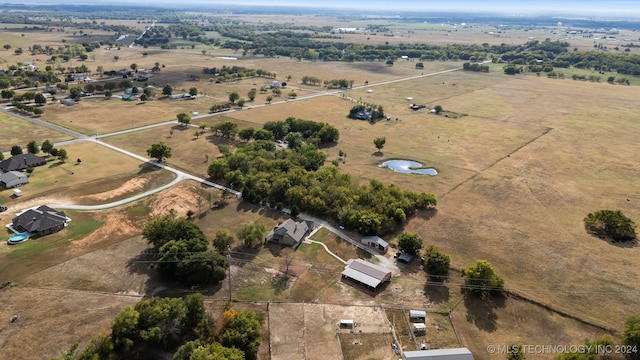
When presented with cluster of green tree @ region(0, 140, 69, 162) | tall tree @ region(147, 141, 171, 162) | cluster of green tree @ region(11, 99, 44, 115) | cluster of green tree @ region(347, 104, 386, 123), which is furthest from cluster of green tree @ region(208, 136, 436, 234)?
cluster of green tree @ region(11, 99, 44, 115)

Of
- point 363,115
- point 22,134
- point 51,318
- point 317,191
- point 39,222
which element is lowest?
point 51,318

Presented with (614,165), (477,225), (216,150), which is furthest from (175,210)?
(614,165)

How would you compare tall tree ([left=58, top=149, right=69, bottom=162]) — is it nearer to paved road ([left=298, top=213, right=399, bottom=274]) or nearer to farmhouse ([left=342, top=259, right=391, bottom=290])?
paved road ([left=298, top=213, right=399, bottom=274])

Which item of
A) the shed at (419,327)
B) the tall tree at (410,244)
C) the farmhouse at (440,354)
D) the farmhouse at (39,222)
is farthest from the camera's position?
the farmhouse at (39,222)

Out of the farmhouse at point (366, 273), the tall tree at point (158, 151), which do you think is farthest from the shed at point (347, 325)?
the tall tree at point (158, 151)

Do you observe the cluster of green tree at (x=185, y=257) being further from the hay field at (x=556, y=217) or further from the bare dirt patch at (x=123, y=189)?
the hay field at (x=556, y=217)

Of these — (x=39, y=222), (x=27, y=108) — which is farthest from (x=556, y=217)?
(x=27, y=108)

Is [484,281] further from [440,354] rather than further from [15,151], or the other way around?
[15,151]
